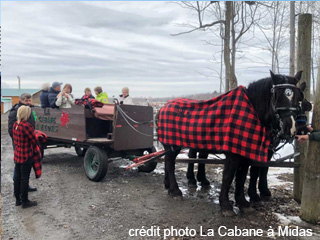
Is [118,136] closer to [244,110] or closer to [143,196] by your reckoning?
[143,196]

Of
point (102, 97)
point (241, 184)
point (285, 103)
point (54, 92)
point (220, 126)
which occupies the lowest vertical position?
point (241, 184)

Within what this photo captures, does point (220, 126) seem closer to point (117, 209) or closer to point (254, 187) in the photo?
point (254, 187)

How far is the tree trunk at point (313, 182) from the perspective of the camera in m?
3.70

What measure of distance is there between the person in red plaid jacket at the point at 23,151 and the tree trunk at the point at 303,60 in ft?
13.8

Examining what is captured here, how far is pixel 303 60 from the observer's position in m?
4.29

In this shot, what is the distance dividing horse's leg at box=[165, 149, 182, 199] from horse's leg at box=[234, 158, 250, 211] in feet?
3.24

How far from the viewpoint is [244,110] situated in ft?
12.4

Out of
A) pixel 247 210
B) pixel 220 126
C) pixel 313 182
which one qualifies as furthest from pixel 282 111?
pixel 247 210

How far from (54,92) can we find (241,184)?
4.91 m

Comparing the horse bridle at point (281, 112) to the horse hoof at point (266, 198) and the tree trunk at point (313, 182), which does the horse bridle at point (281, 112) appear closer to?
the tree trunk at point (313, 182)

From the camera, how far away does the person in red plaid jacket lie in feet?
14.6

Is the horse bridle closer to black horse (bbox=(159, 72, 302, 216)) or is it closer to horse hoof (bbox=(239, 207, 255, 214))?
black horse (bbox=(159, 72, 302, 216))

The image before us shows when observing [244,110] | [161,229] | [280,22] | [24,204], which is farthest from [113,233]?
[280,22]

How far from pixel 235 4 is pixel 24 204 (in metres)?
7.47
